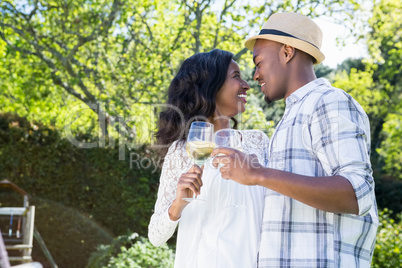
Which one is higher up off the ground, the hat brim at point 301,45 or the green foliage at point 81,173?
the hat brim at point 301,45

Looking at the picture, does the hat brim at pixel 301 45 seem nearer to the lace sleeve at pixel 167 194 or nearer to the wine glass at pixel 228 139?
the wine glass at pixel 228 139

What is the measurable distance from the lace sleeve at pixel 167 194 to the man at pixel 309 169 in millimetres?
715

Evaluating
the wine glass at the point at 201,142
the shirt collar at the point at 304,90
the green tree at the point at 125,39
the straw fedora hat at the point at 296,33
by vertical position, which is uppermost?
the green tree at the point at 125,39

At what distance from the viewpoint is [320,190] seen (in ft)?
5.66

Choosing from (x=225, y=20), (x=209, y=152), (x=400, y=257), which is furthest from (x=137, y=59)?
(x=209, y=152)

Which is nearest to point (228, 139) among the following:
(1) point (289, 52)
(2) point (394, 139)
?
(1) point (289, 52)

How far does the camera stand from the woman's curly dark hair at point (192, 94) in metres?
2.99

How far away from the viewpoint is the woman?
2.40 m

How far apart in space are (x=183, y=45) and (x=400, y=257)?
5063 mm

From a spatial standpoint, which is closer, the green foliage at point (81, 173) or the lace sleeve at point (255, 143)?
the lace sleeve at point (255, 143)

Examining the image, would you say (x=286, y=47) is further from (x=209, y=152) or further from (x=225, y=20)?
(x=225, y=20)

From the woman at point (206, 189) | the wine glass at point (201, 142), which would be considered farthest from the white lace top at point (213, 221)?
the wine glass at point (201, 142)

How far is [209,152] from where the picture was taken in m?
2.29

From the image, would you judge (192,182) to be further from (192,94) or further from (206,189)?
(192,94)
